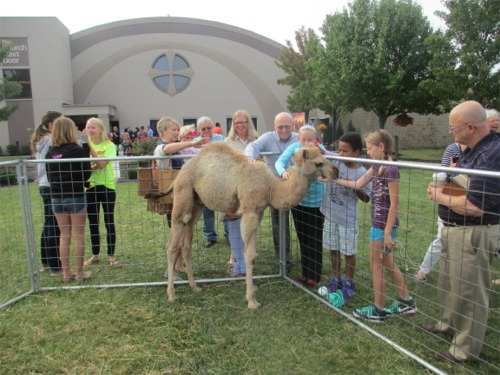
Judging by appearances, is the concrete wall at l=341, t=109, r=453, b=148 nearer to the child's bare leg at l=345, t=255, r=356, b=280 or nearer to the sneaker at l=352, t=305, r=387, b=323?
the child's bare leg at l=345, t=255, r=356, b=280

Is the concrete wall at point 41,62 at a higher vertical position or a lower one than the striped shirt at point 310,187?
higher

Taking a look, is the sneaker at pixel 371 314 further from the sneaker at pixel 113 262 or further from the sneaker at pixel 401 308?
the sneaker at pixel 113 262

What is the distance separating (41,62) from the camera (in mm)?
32969

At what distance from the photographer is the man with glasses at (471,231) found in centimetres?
296

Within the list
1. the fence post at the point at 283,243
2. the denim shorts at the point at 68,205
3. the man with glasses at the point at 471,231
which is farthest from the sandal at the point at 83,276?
the man with glasses at the point at 471,231

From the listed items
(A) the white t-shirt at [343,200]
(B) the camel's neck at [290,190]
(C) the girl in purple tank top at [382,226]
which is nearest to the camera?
(C) the girl in purple tank top at [382,226]

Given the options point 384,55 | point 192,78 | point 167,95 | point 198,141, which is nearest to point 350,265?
point 198,141

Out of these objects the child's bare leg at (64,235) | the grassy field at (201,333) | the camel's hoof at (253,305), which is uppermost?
the child's bare leg at (64,235)

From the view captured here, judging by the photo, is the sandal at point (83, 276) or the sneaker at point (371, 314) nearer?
the sneaker at point (371, 314)

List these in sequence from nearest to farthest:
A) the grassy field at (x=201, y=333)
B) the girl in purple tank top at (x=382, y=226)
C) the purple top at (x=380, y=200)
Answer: the grassy field at (x=201, y=333) < the girl in purple tank top at (x=382, y=226) < the purple top at (x=380, y=200)

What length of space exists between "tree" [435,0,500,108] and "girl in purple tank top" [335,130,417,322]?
17056 millimetres

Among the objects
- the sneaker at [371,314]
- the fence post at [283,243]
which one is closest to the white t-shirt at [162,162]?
the fence post at [283,243]

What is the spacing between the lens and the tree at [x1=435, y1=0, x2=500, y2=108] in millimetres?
17766

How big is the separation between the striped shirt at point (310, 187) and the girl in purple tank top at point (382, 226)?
73 cm
